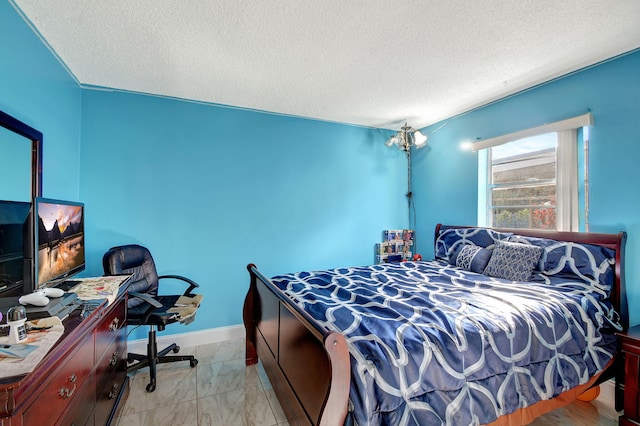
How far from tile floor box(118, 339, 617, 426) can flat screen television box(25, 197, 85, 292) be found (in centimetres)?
106

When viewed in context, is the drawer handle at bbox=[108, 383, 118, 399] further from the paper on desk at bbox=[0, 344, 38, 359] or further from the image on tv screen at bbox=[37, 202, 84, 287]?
the paper on desk at bbox=[0, 344, 38, 359]

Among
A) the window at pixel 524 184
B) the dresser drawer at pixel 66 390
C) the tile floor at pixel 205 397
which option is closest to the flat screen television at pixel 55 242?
the dresser drawer at pixel 66 390

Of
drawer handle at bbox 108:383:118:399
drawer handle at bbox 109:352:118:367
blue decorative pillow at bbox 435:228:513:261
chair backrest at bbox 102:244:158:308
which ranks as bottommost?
drawer handle at bbox 108:383:118:399

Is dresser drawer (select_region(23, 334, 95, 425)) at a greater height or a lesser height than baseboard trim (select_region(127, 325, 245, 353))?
greater

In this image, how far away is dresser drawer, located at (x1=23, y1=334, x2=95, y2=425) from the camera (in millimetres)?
893

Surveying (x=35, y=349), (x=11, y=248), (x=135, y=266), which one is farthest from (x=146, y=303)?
(x=35, y=349)

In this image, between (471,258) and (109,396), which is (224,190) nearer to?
(109,396)

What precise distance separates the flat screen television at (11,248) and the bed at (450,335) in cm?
133

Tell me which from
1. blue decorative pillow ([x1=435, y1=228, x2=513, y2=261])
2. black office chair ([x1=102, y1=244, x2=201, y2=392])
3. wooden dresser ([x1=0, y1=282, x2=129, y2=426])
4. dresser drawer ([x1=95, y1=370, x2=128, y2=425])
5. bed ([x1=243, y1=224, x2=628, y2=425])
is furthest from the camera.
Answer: blue decorative pillow ([x1=435, y1=228, x2=513, y2=261])

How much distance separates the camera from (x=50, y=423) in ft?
3.18

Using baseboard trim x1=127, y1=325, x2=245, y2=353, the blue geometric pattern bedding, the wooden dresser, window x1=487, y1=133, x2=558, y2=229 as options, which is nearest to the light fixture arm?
window x1=487, y1=133, x2=558, y2=229

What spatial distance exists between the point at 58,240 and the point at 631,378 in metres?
3.46

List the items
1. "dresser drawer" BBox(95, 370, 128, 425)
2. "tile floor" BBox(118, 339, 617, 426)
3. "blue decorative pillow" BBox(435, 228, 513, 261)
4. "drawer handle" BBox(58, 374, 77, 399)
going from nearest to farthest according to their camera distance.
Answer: "drawer handle" BBox(58, 374, 77, 399)
"dresser drawer" BBox(95, 370, 128, 425)
"tile floor" BBox(118, 339, 617, 426)
"blue decorative pillow" BBox(435, 228, 513, 261)

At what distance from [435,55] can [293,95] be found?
1.35 meters
